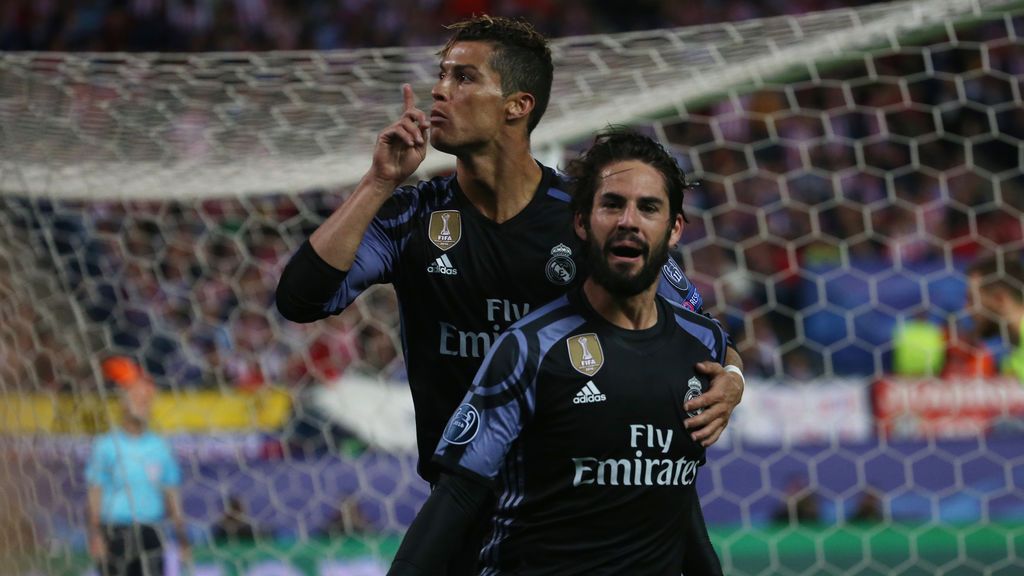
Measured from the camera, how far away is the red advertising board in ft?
20.9

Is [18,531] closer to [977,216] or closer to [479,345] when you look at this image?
[479,345]

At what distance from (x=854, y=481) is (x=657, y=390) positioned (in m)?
3.73

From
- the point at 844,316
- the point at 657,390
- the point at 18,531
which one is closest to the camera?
the point at 657,390

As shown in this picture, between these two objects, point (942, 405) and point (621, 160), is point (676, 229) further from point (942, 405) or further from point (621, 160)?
point (942, 405)

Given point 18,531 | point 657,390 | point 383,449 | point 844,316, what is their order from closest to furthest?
point 657,390, point 18,531, point 383,449, point 844,316

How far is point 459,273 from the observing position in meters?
3.00

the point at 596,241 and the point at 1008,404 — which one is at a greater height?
the point at 596,241

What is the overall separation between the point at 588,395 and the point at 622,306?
20 centimetres

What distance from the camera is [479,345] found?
301cm

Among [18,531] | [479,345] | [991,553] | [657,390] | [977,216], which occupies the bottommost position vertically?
[991,553]

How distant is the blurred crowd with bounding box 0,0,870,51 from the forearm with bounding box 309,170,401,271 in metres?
9.15

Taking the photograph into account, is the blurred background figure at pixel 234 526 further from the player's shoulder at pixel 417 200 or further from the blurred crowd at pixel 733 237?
the player's shoulder at pixel 417 200

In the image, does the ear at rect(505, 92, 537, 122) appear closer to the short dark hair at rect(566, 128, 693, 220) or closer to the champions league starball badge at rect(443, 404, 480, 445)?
the short dark hair at rect(566, 128, 693, 220)

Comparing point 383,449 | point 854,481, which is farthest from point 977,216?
point 383,449
